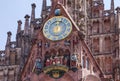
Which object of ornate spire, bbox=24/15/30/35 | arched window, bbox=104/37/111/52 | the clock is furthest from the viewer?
ornate spire, bbox=24/15/30/35

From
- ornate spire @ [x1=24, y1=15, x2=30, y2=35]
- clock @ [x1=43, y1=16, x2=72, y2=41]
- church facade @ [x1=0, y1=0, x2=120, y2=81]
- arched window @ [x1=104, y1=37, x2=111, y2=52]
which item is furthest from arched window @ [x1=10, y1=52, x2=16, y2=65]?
arched window @ [x1=104, y1=37, x2=111, y2=52]

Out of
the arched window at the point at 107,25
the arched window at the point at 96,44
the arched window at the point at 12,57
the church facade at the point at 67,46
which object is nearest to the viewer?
the church facade at the point at 67,46

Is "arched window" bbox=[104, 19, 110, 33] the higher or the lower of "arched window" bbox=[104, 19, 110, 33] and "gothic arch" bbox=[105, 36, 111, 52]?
the higher

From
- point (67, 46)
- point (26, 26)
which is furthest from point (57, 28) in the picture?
point (26, 26)

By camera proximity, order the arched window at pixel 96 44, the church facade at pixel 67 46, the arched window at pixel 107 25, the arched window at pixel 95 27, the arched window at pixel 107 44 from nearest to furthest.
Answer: the church facade at pixel 67 46
the arched window at pixel 107 44
the arched window at pixel 96 44
the arched window at pixel 107 25
the arched window at pixel 95 27

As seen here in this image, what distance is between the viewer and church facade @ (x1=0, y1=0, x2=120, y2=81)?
27.0 m

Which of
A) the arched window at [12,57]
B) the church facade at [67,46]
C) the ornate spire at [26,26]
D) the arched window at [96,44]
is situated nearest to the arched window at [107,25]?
the church facade at [67,46]

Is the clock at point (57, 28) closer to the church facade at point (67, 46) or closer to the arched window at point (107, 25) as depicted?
the church facade at point (67, 46)

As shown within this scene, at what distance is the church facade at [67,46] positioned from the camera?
26969mm

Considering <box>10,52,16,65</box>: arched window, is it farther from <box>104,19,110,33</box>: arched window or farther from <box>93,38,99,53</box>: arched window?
<box>104,19,110,33</box>: arched window

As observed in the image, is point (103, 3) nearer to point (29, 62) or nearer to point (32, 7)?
point (32, 7)

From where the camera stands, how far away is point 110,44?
31.3 meters

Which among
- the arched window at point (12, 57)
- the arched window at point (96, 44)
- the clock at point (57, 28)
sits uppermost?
the clock at point (57, 28)

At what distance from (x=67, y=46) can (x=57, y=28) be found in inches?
54.8
